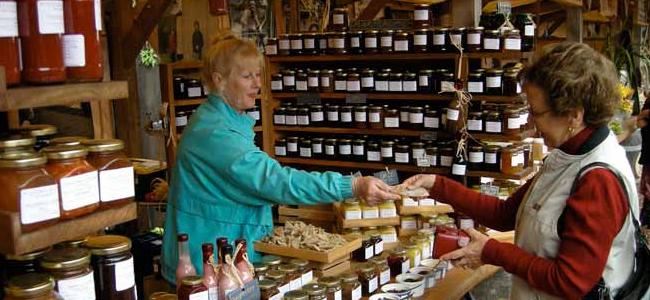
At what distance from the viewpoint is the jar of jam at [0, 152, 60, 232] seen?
4.37 ft

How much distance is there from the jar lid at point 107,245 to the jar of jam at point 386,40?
8.77 ft

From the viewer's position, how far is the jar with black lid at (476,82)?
3779 millimetres

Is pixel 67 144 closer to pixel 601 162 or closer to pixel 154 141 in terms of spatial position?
pixel 601 162

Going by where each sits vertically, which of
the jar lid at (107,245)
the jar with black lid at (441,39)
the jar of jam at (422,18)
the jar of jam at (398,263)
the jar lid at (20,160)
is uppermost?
the jar of jam at (422,18)

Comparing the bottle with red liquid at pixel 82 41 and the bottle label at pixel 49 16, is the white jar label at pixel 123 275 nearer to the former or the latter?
the bottle with red liquid at pixel 82 41

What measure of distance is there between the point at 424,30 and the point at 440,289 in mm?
1680

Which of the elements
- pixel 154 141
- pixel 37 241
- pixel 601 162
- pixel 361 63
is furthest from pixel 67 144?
pixel 154 141

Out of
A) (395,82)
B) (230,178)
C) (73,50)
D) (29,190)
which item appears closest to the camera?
(29,190)

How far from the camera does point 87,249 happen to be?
159 centimetres

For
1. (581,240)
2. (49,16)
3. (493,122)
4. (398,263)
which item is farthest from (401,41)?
(49,16)

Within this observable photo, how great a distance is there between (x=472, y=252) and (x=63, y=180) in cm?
126

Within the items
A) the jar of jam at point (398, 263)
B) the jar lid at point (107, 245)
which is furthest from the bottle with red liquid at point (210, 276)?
the jar of jam at point (398, 263)

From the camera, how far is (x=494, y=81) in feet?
12.2

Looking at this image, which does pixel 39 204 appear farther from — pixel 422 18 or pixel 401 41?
pixel 422 18
